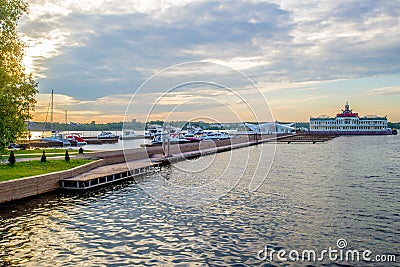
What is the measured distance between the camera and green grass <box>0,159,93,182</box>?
76.5ft

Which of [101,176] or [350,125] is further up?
[350,125]

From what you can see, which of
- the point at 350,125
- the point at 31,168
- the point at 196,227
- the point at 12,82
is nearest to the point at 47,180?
the point at 31,168

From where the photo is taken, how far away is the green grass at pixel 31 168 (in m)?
23.3

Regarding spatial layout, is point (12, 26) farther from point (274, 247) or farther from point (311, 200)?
point (311, 200)

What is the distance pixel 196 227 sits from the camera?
58.0 ft

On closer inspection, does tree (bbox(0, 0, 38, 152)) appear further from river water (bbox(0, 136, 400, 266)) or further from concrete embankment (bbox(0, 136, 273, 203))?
river water (bbox(0, 136, 400, 266))

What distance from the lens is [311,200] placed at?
23.5 meters

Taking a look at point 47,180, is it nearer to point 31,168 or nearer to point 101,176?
point 31,168

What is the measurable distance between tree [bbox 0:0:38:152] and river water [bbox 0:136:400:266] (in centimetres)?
448

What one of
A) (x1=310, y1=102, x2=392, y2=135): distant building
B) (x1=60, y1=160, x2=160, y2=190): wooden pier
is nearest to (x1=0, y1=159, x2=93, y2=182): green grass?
(x1=60, y1=160, x2=160, y2=190): wooden pier

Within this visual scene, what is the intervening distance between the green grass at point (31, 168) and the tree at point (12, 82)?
6.41ft

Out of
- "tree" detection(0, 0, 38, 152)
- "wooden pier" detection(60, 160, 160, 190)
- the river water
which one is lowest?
the river water

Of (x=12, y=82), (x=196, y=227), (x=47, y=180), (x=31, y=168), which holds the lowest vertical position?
(x=196, y=227)

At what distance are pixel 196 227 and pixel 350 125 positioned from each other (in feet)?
524
